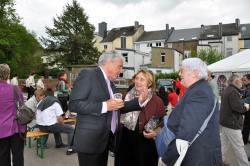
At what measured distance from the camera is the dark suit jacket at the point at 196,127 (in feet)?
10.7

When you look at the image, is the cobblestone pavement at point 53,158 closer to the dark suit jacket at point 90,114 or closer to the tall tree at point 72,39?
the dark suit jacket at point 90,114

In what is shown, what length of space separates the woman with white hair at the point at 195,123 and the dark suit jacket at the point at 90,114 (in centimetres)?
70

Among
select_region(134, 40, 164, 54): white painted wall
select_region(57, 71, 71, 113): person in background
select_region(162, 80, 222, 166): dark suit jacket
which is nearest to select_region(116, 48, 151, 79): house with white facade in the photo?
select_region(134, 40, 164, 54): white painted wall

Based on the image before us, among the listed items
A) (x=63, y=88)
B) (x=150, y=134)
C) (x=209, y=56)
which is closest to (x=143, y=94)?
(x=150, y=134)

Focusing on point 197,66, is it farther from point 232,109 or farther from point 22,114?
point 232,109

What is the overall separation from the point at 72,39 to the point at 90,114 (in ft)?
165

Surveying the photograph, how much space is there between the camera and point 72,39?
174 ft

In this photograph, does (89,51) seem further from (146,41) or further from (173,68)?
(146,41)

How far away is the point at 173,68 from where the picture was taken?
56.6 metres

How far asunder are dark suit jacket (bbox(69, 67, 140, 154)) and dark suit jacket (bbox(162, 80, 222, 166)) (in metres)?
0.71

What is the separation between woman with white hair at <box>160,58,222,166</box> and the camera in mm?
3266

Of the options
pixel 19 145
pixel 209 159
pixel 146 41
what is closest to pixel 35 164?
pixel 19 145

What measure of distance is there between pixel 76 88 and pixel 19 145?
198cm

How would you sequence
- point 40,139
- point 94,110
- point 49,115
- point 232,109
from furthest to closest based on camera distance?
point 49,115 < point 40,139 < point 232,109 < point 94,110
